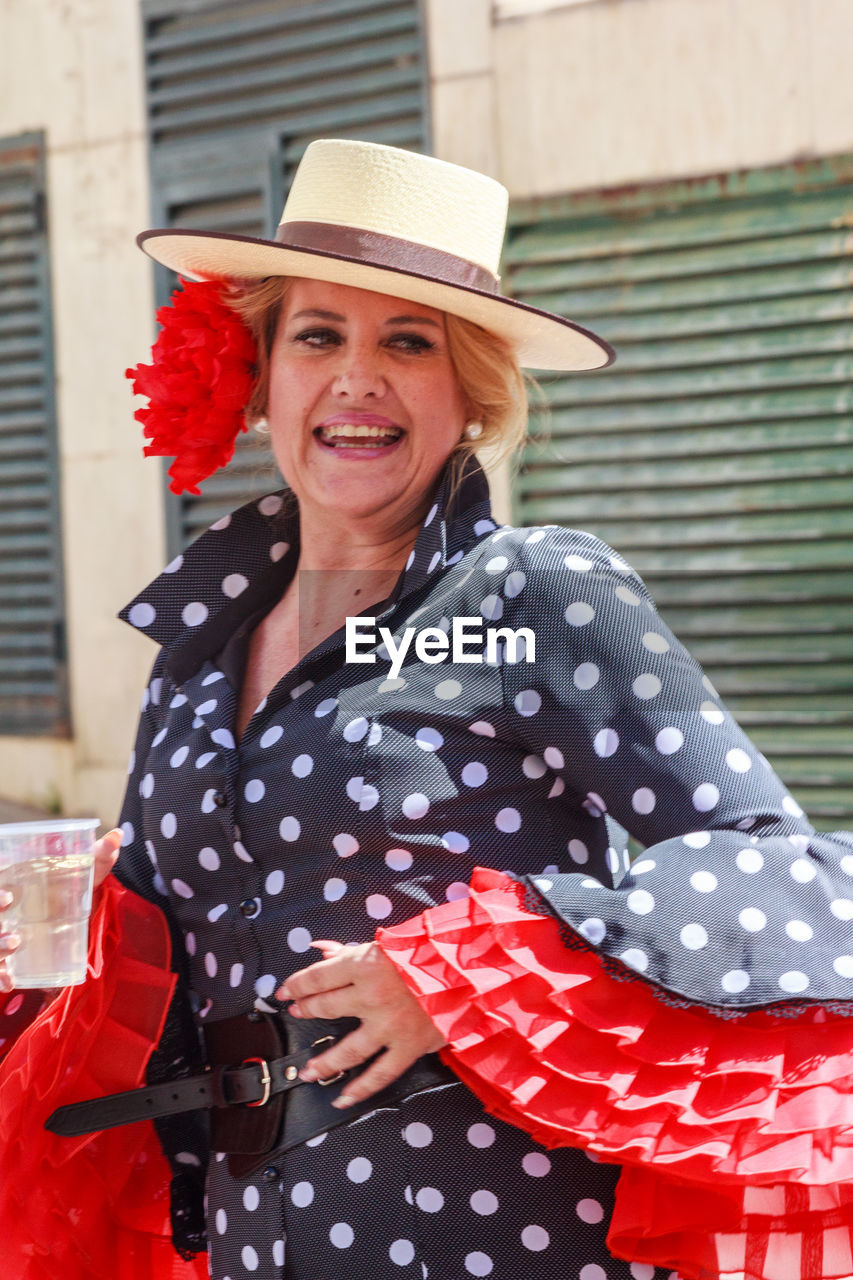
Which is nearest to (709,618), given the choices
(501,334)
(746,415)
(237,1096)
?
(746,415)

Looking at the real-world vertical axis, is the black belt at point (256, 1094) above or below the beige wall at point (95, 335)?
below

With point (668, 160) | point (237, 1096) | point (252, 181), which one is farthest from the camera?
point (252, 181)

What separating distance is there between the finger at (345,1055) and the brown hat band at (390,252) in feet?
3.16

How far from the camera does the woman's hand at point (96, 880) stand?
175cm

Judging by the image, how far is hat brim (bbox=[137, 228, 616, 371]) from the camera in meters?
1.97

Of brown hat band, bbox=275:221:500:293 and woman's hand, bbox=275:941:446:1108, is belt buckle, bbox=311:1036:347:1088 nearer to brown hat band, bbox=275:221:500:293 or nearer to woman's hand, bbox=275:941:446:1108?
woman's hand, bbox=275:941:446:1108

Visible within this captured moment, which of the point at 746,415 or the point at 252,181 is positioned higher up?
the point at 252,181

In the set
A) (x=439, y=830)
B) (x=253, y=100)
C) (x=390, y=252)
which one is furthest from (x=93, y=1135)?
(x=253, y=100)

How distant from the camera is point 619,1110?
151 cm

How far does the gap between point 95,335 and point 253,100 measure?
109 cm

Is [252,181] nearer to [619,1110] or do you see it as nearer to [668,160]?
[668,160]

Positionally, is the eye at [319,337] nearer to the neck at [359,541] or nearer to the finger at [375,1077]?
the neck at [359,541]

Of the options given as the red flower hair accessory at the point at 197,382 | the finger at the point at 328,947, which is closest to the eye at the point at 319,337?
the red flower hair accessory at the point at 197,382

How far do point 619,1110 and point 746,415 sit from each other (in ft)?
12.3
